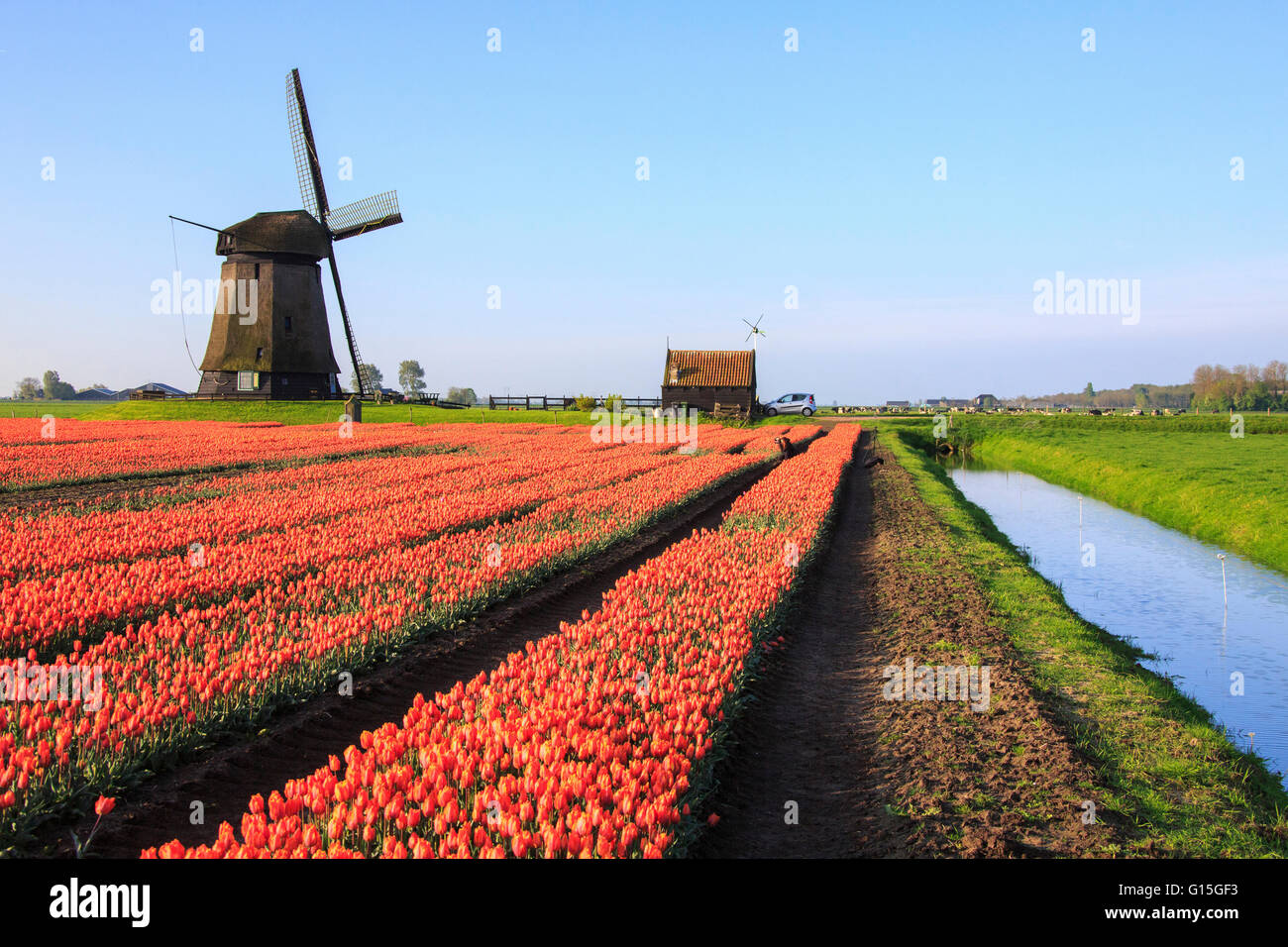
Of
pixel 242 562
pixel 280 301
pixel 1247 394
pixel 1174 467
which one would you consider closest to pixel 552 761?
pixel 242 562

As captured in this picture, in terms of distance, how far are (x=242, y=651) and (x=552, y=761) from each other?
392 cm

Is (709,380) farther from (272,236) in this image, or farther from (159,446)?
(159,446)

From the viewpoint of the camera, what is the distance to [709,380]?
214 feet

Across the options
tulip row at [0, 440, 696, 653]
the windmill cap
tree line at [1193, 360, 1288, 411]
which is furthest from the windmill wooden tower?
tree line at [1193, 360, 1288, 411]

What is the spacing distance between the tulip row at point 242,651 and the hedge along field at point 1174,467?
1750 centimetres

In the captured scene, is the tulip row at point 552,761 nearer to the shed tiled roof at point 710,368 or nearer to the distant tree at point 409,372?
the shed tiled roof at point 710,368

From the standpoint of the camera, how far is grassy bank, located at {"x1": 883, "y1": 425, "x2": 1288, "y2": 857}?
5520 millimetres

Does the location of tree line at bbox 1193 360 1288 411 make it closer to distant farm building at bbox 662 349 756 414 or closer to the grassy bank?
distant farm building at bbox 662 349 756 414

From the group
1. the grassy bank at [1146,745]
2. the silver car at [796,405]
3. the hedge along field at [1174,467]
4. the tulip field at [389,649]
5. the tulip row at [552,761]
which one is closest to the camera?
the tulip row at [552,761]

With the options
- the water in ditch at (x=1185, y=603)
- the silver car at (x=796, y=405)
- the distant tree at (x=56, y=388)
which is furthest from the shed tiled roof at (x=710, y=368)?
the distant tree at (x=56, y=388)

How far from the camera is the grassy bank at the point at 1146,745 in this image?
18.1 feet
